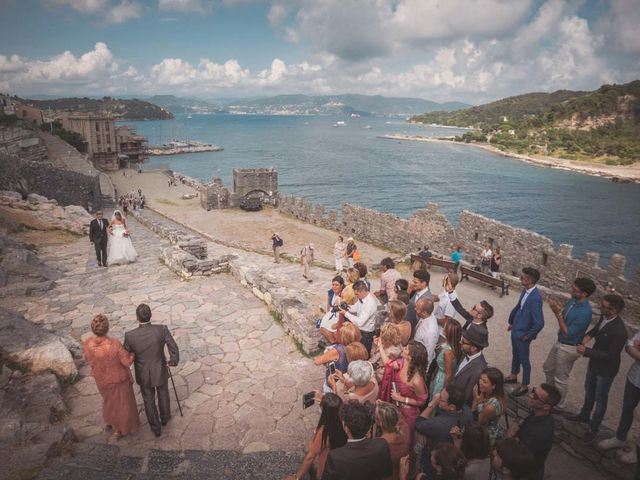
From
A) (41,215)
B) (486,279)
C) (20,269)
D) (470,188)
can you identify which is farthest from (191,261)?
(470,188)

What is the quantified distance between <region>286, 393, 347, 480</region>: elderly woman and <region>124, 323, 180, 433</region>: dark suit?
2.16 meters

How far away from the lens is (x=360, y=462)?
10.3 ft

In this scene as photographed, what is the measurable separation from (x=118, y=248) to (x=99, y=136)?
223 feet

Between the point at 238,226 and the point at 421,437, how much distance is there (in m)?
29.4

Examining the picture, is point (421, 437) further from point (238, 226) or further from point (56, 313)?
point (238, 226)

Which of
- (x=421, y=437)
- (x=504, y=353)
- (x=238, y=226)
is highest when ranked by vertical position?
(x=421, y=437)

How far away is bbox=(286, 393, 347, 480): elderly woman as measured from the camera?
363 centimetres

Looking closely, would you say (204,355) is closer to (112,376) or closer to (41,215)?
(112,376)

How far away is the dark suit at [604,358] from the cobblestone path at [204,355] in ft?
12.3

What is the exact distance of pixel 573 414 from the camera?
5.62m

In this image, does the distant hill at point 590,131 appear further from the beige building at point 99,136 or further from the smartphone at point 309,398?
the beige building at point 99,136

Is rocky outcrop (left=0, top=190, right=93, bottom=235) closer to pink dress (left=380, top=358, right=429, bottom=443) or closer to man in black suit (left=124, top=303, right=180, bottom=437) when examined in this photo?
man in black suit (left=124, top=303, right=180, bottom=437)

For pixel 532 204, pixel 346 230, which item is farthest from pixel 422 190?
pixel 346 230

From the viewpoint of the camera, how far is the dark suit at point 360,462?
3.10 meters
